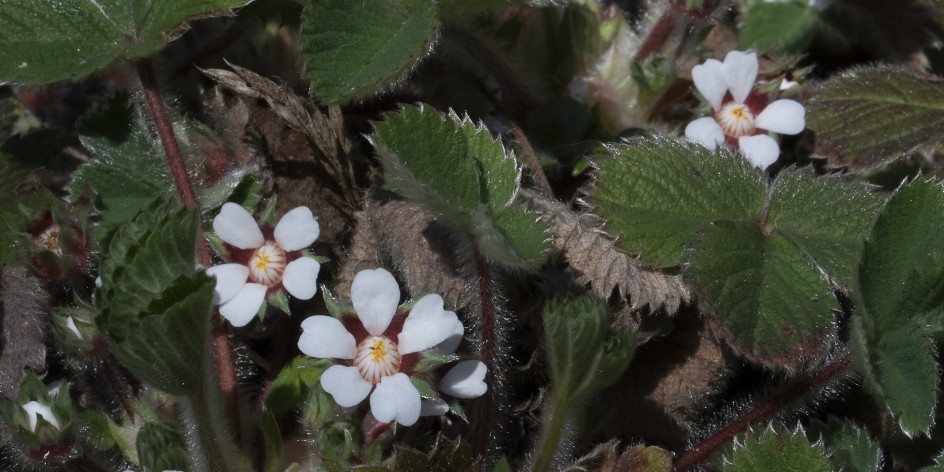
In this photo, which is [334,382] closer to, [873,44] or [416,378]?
[416,378]

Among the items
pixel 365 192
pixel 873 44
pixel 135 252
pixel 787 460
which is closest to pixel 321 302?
pixel 365 192

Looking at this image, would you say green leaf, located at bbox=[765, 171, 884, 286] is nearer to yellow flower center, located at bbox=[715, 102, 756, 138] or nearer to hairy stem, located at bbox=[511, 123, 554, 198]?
yellow flower center, located at bbox=[715, 102, 756, 138]

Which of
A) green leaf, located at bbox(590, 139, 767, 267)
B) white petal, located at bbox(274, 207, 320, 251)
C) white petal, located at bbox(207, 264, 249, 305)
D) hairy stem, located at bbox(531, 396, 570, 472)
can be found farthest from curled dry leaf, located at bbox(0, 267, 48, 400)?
green leaf, located at bbox(590, 139, 767, 267)

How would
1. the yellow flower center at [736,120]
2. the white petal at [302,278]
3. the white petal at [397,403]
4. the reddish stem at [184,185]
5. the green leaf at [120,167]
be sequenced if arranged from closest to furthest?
the white petal at [397,403]
the white petal at [302,278]
the reddish stem at [184,185]
the green leaf at [120,167]
the yellow flower center at [736,120]

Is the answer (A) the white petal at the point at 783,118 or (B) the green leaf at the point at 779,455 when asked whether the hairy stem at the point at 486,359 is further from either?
(A) the white petal at the point at 783,118

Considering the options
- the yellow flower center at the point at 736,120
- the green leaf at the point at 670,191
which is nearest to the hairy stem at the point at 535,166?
the green leaf at the point at 670,191

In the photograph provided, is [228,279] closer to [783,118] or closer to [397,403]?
[397,403]
